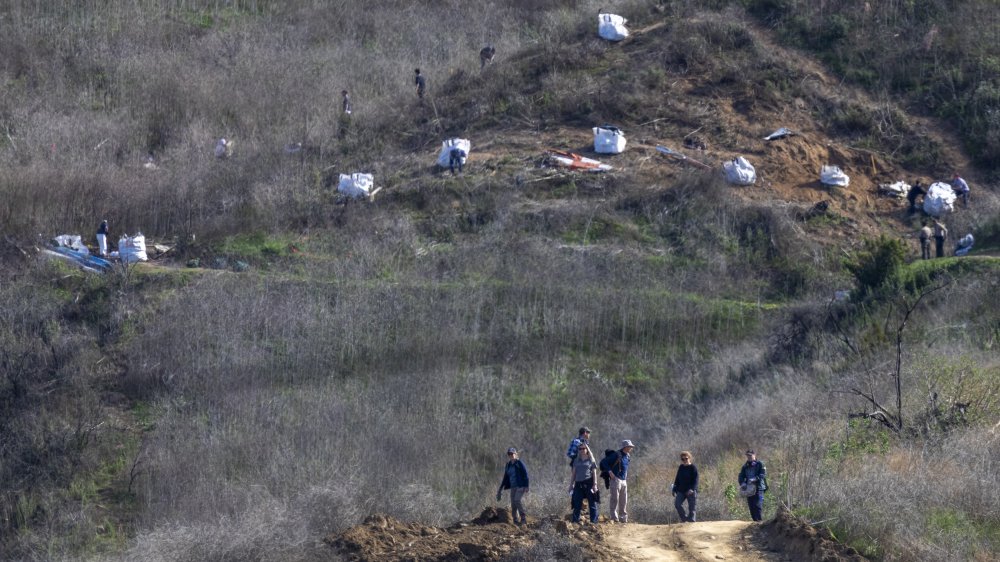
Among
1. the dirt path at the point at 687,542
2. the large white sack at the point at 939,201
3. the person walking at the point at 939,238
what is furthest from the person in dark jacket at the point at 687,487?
the large white sack at the point at 939,201

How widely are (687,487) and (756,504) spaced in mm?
803

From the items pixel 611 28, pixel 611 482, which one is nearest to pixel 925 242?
pixel 611 28

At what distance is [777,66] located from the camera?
29.3 meters

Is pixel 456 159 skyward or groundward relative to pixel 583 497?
skyward

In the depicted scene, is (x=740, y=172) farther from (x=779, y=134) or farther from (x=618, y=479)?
(x=618, y=479)

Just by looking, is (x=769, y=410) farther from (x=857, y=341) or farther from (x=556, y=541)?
(x=556, y=541)

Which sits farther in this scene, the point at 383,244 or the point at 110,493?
the point at 383,244

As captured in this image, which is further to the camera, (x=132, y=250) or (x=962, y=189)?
(x=132, y=250)

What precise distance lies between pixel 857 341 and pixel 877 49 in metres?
11.1

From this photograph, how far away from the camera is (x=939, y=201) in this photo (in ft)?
83.9

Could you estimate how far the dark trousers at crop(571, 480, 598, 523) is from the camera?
1440 centimetres

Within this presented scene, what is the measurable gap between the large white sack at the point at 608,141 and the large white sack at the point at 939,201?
6110 mm

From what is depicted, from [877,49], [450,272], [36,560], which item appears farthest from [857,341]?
[36,560]

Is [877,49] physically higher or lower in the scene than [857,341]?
higher
